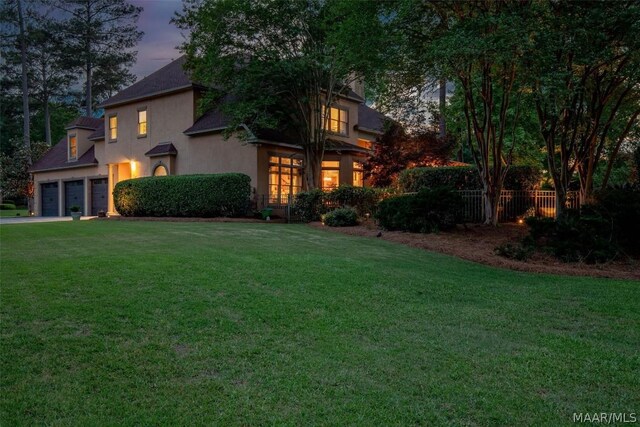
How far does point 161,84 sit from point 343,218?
50.0ft

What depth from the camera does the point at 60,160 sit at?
30719 millimetres

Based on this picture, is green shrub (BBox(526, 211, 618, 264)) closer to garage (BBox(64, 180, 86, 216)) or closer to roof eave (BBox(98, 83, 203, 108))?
roof eave (BBox(98, 83, 203, 108))

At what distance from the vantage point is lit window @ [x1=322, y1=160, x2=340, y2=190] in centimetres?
2400

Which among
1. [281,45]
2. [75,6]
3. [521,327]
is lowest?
[521,327]

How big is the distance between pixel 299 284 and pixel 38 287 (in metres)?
3.23

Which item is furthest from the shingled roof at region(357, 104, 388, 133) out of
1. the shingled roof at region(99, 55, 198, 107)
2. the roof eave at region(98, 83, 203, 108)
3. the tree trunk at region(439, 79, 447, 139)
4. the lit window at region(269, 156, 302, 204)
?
the shingled roof at region(99, 55, 198, 107)

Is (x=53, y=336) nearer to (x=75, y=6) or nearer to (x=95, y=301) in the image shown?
(x=95, y=301)

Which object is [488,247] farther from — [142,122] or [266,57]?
[142,122]

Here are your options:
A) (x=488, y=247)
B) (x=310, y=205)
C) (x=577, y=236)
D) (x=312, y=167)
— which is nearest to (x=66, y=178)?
(x=312, y=167)

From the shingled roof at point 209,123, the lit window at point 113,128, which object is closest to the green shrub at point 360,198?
the shingled roof at point 209,123

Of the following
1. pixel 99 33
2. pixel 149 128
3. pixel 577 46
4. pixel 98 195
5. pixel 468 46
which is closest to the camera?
pixel 577 46

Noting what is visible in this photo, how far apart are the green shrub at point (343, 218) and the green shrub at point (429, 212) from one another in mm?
2241

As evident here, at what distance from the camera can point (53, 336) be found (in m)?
3.98

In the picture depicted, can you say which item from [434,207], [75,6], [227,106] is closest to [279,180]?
[227,106]
